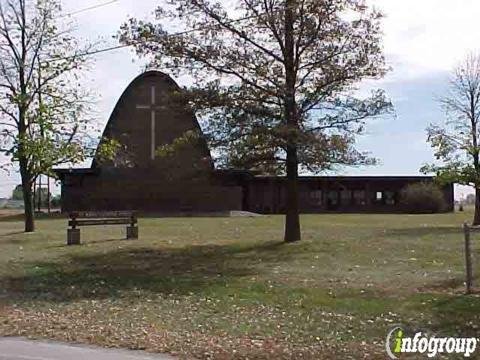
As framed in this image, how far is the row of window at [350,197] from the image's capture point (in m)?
73.9

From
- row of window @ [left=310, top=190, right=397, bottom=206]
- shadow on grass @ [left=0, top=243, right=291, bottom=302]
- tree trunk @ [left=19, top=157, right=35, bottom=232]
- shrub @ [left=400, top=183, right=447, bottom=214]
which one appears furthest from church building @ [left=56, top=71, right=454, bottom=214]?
shadow on grass @ [left=0, top=243, right=291, bottom=302]

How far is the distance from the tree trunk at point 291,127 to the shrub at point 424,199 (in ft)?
149

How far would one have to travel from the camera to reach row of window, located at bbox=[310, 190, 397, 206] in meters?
73.9

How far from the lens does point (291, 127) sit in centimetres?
2061

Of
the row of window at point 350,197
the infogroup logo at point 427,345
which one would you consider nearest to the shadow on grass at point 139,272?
the infogroup logo at point 427,345

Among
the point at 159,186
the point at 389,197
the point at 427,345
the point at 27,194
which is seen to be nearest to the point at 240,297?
the point at 427,345

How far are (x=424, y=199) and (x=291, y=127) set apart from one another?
49.1m

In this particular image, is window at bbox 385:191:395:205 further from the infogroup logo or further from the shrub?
the infogroup logo

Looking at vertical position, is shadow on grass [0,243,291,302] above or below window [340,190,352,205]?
below

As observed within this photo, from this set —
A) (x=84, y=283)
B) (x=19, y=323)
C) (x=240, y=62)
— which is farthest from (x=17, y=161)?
(x=19, y=323)

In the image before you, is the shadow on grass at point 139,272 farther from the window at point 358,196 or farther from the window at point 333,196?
the window at point 358,196

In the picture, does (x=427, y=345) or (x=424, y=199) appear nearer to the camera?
(x=427, y=345)

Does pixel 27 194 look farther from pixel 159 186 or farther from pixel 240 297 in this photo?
pixel 159 186

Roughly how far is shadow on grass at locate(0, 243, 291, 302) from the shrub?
155 ft
